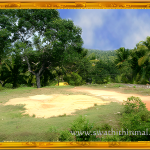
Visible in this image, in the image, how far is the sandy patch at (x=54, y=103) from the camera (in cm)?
201

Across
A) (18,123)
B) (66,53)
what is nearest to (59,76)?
(66,53)

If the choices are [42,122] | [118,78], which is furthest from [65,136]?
[118,78]

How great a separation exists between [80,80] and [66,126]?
51.0 inches

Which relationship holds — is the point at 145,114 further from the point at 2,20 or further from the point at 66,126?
the point at 2,20

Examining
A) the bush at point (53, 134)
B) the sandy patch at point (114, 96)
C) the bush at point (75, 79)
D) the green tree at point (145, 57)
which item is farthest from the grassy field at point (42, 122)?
the bush at point (75, 79)

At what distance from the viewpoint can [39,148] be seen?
5.13ft

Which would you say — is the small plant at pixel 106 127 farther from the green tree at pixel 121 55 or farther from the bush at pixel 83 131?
the green tree at pixel 121 55

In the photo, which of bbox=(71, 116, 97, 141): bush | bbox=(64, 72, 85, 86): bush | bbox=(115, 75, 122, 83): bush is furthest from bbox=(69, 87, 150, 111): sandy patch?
bbox=(71, 116, 97, 141): bush

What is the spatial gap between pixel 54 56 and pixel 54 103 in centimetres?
130

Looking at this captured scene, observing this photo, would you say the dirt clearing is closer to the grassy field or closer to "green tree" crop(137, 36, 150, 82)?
the grassy field

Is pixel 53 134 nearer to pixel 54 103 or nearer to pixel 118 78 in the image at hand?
pixel 54 103

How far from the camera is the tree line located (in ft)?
8.14

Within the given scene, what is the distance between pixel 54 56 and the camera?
10.3 feet

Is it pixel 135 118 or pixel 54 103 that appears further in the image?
pixel 54 103
